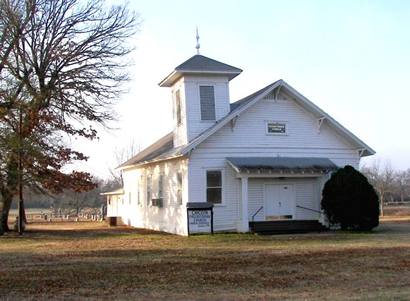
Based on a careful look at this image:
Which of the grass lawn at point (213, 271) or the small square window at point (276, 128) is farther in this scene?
the small square window at point (276, 128)

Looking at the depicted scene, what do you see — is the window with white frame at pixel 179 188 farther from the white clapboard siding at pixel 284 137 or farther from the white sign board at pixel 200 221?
the white sign board at pixel 200 221

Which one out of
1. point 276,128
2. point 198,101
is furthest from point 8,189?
point 276,128

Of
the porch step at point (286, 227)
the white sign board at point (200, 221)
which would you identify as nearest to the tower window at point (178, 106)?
the white sign board at point (200, 221)

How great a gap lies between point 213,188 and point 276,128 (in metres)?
4.39

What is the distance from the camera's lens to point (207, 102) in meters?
28.9

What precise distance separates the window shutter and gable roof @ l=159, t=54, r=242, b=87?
0.91 metres

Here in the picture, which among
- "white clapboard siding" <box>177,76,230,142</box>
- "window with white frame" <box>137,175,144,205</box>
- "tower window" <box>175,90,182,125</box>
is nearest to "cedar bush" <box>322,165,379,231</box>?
"white clapboard siding" <box>177,76,230,142</box>

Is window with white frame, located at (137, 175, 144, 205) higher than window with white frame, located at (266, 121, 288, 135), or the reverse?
window with white frame, located at (266, 121, 288, 135)

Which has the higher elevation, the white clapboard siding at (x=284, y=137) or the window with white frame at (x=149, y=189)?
the white clapboard siding at (x=284, y=137)

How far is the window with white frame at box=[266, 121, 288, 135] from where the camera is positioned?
28.7 m

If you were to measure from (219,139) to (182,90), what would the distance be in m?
3.27

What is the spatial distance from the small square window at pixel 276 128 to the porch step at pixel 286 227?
170 inches

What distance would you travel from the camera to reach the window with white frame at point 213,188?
90.1ft

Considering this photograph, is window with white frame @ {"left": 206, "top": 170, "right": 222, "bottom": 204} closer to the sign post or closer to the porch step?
the sign post
